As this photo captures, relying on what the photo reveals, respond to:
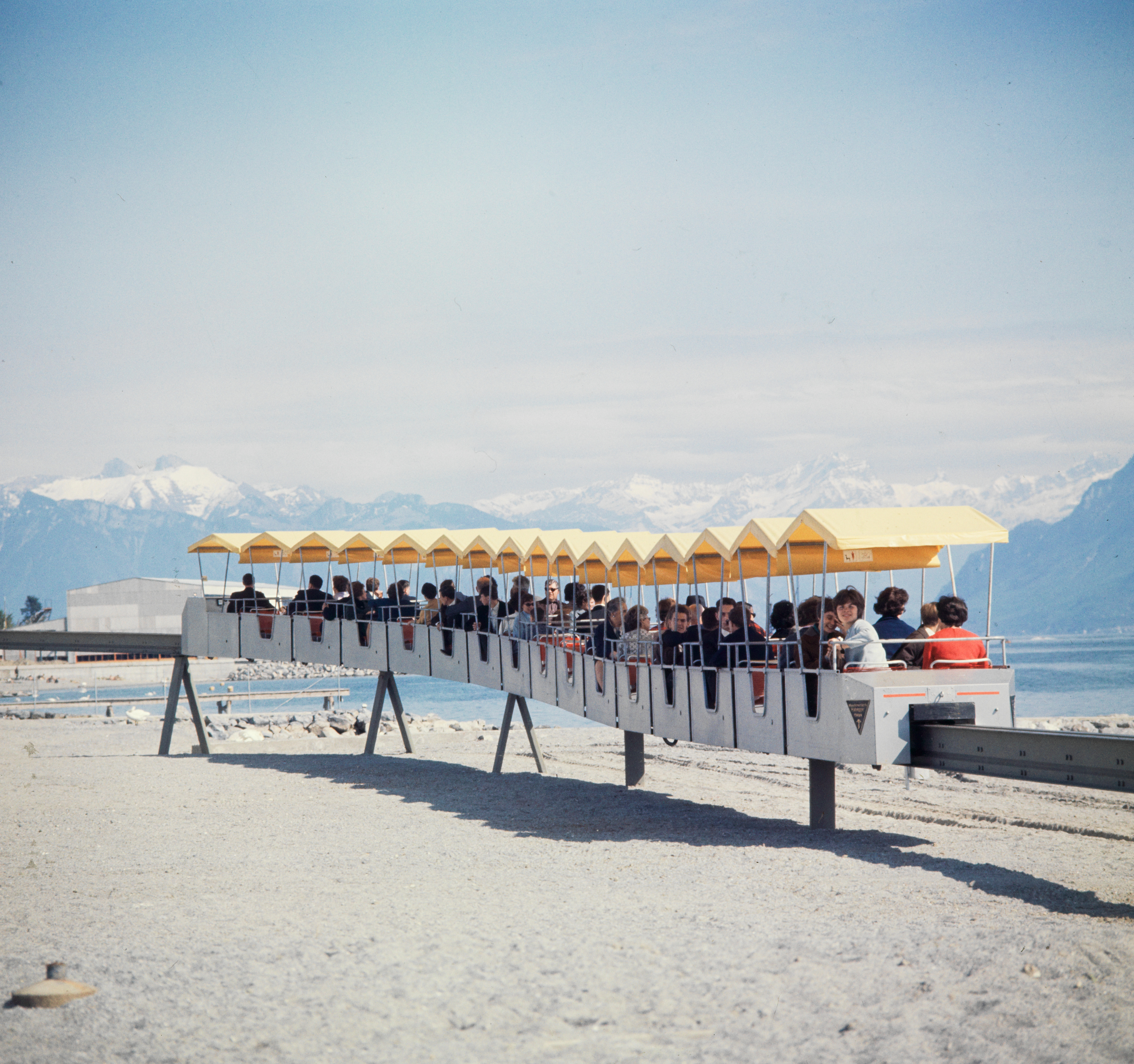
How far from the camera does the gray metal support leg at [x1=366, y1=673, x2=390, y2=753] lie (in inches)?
1024

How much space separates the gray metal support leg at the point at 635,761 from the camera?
67.3 ft

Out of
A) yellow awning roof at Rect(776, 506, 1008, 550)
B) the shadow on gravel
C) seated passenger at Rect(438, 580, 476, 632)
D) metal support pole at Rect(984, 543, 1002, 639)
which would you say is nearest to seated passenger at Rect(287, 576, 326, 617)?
the shadow on gravel

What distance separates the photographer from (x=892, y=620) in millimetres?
13023

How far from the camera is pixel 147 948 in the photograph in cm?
854

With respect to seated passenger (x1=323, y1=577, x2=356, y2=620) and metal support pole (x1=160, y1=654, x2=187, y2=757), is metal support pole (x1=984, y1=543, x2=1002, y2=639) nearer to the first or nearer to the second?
seated passenger (x1=323, y1=577, x2=356, y2=620)

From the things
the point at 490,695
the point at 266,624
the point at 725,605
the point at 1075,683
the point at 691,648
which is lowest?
the point at 490,695

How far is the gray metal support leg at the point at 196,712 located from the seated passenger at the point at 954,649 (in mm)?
19542

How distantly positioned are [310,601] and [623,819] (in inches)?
465

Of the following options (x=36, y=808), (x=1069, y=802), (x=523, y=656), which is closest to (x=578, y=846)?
(x=523, y=656)

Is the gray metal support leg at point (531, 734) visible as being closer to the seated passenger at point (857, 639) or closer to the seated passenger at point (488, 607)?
the seated passenger at point (488, 607)

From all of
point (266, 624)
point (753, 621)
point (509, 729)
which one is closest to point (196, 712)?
point (266, 624)

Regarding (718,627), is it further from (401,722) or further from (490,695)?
(490,695)

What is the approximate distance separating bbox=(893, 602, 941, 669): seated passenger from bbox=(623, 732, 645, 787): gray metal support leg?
8330 millimetres

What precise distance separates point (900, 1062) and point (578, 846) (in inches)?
283
